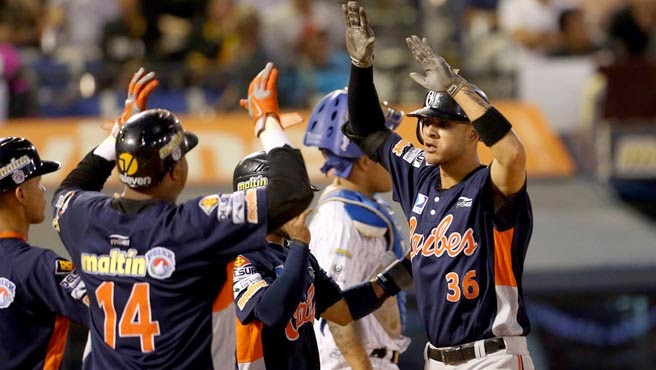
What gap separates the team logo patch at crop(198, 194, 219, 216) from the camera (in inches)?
154

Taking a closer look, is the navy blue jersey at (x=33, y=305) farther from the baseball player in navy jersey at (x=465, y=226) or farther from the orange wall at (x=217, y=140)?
the orange wall at (x=217, y=140)

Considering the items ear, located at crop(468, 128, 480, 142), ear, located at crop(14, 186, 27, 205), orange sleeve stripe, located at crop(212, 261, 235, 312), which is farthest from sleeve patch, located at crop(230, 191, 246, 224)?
ear, located at crop(468, 128, 480, 142)

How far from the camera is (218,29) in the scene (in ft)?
38.5

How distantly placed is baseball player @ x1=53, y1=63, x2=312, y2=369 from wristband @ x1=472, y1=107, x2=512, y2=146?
2.73ft

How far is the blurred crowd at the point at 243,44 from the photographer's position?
441 inches

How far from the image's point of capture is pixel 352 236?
555 cm

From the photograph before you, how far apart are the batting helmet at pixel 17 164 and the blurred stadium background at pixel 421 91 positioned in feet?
16.7

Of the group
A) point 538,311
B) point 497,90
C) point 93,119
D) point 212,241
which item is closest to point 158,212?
point 212,241

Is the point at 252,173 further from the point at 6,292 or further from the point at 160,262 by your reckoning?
the point at 6,292

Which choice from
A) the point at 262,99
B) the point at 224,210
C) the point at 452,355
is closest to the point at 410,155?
the point at 452,355

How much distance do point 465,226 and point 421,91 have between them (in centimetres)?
651

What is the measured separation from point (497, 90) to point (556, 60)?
0.82 m

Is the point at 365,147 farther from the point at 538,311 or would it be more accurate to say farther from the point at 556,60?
the point at 556,60

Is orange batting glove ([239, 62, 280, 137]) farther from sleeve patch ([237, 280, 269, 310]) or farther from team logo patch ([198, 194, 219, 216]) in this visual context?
sleeve patch ([237, 280, 269, 310])
